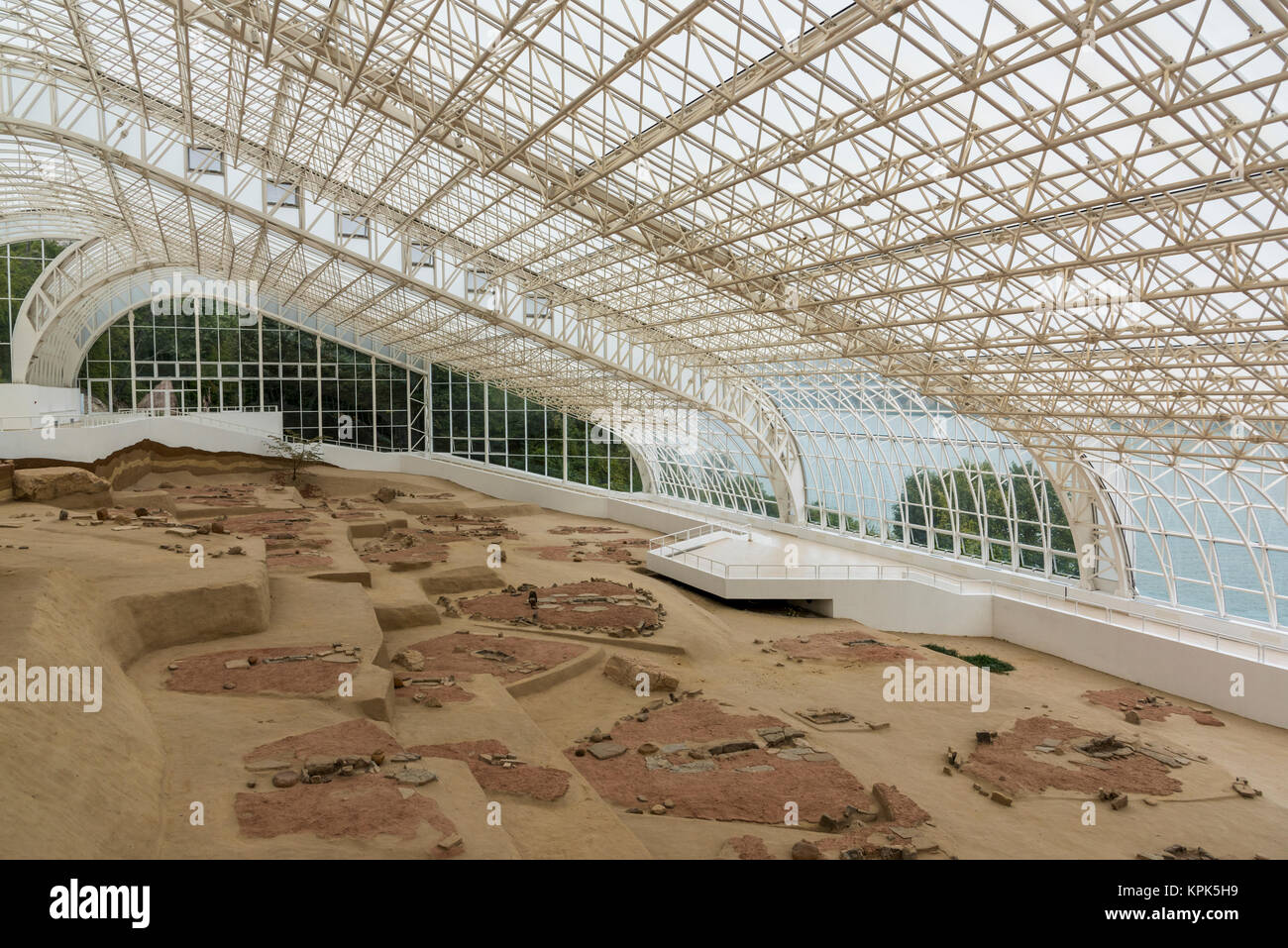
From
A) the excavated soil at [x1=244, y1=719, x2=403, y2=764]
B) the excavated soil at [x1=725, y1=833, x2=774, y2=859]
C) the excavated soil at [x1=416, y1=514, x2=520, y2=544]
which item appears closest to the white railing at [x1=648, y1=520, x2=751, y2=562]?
the excavated soil at [x1=416, y1=514, x2=520, y2=544]

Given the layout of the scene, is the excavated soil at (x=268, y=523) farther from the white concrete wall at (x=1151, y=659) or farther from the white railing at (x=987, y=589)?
the white concrete wall at (x=1151, y=659)

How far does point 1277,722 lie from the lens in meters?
25.5

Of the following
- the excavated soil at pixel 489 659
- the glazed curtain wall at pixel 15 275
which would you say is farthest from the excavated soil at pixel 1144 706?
the glazed curtain wall at pixel 15 275

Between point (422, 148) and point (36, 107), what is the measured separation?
1443cm

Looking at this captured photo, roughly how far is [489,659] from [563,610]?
5.77 m

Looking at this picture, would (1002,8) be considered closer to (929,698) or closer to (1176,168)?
(1176,168)

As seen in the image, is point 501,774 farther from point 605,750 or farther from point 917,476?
point 917,476

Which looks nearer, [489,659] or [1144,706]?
[489,659]

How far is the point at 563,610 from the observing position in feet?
90.0

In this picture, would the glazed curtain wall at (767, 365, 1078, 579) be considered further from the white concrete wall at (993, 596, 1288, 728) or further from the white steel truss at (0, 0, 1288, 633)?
the white concrete wall at (993, 596, 1288, 728)

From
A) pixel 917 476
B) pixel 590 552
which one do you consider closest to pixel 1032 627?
pixel 917 476

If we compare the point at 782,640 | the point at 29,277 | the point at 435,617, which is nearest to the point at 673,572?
the point at 782,640

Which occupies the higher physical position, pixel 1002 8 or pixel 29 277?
pixel 29 277

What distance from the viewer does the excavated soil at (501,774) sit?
1345 centimetres
